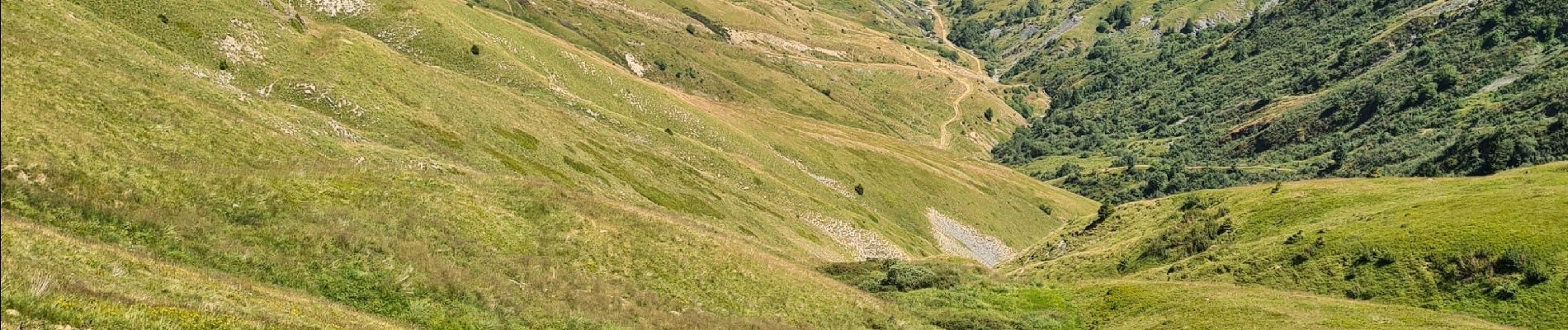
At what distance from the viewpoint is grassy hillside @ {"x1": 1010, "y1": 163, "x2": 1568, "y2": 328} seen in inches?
1628

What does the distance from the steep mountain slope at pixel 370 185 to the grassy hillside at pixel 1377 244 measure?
22.4 m

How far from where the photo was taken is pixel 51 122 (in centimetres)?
3503

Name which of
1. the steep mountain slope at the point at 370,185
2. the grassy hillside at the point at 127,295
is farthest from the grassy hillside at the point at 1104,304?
the grassy hillside at the point at 127,295

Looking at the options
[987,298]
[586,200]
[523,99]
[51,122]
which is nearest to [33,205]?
[51,122]

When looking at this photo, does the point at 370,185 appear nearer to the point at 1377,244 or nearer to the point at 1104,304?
the point at 1104,304

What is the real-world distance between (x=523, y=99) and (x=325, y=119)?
3142cm

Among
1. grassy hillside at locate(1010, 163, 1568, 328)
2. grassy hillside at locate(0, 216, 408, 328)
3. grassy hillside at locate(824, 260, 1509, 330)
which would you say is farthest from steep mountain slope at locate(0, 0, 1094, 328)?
grassy hillside at locate(1010, 163, 1568, 328)

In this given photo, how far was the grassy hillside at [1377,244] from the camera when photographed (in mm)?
41344

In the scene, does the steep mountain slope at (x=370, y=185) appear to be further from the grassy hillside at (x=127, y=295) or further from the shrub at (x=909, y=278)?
the shrub at (x=909, y=278)

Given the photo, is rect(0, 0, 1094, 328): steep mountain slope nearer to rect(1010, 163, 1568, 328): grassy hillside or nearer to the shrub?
the shrub

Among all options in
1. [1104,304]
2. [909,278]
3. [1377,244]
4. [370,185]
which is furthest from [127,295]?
[1377,244]

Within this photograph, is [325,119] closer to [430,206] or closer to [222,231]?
[430,206]

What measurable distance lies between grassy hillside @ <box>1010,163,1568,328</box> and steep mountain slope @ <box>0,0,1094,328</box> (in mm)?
22407

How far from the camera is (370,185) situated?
39219mm
